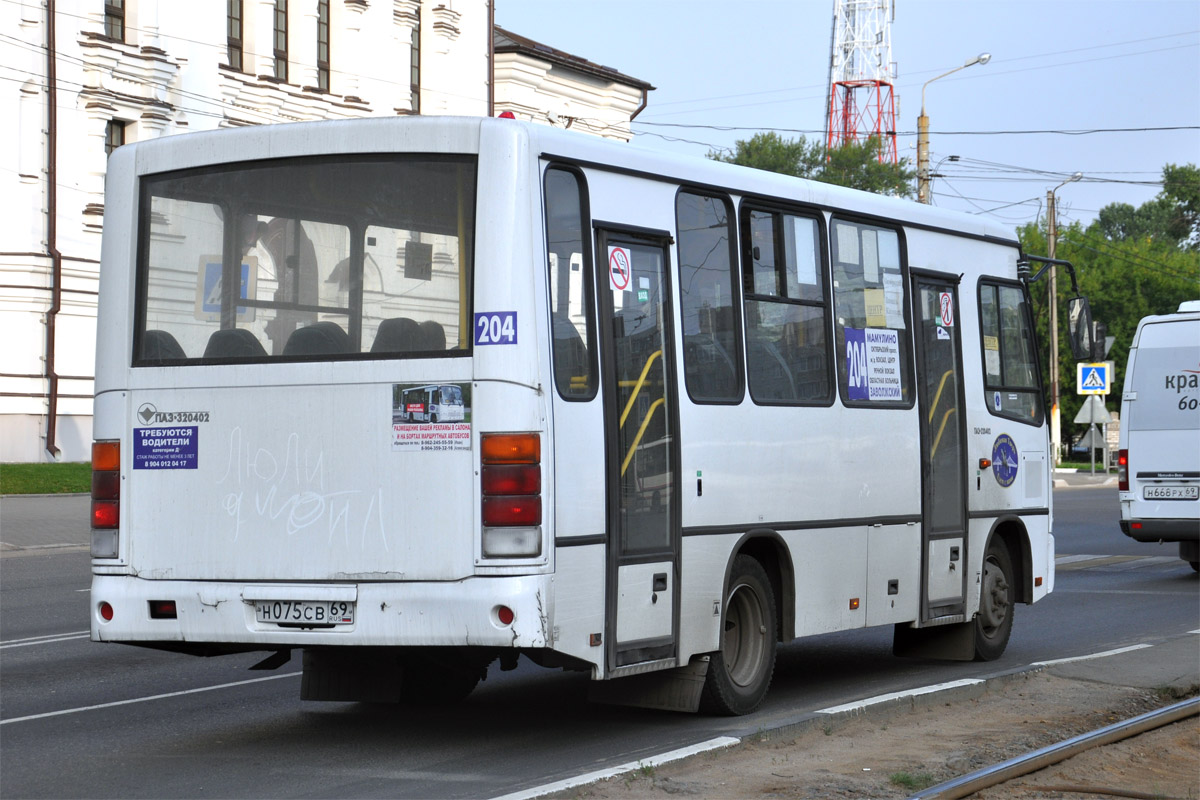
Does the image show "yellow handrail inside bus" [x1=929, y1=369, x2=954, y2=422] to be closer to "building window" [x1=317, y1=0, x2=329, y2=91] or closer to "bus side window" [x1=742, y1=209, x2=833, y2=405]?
"bus side window" [x1=742, y1=209, x2=833, y2=405]

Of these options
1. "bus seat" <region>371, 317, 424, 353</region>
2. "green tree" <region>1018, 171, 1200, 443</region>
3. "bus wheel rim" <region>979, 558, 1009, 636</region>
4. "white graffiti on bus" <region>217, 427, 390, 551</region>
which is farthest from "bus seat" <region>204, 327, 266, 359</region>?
"green tree" <region>1018, 171, 1200, 443</region>

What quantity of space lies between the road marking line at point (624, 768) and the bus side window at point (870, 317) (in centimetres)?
288

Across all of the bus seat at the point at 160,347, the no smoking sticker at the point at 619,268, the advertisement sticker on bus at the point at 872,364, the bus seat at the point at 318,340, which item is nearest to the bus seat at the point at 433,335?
the bus seat at the point at 318,340

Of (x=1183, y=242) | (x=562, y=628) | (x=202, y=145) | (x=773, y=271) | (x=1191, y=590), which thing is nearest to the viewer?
(x=562, y=628)

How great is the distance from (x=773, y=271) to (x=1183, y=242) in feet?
379

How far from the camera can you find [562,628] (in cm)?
748

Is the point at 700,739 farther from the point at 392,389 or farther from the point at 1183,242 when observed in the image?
the point at 1183,242

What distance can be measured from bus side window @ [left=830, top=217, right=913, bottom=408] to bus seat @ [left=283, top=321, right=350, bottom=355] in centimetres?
339

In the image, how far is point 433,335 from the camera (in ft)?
24.7

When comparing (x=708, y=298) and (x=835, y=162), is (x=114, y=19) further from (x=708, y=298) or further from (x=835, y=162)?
(x=835, y=162)

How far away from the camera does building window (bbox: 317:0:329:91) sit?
42812 millimetres

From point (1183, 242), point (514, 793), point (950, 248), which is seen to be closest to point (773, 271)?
point (950, 248)

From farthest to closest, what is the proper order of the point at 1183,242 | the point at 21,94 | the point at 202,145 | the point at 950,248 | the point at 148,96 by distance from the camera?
the point at 1183,242
the point at 148,96
the point at 21,94
the point at 950,248
the point at 202,145

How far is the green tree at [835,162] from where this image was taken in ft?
237
